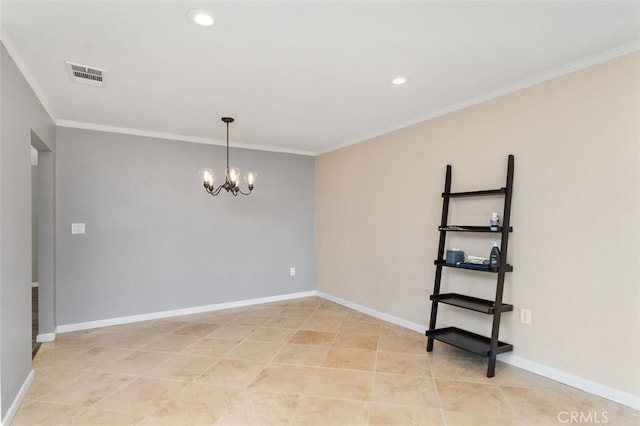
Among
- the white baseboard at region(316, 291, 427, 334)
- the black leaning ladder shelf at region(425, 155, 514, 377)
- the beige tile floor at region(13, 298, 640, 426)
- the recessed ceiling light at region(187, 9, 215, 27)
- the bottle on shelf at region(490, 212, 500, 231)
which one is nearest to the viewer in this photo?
the recessed ceiling light at region(187, 9, 215, 27)

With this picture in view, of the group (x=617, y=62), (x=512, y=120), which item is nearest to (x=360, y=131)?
(x=512, y=120)

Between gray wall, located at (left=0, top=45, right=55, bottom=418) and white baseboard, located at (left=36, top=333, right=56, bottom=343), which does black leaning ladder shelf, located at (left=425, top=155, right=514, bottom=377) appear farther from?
white baseboard, located at (left=36, top=333, right=56, bottom=343)

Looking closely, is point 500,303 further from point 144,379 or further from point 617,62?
point 144,379

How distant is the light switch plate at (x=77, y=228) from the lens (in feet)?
13.1

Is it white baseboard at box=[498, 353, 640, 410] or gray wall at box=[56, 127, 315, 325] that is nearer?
white baseboard at box=[498, 353, 640, 410]

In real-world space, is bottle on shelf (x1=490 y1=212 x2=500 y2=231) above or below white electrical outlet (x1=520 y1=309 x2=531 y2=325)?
above

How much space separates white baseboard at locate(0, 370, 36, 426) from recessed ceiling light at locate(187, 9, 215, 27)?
8.70ft

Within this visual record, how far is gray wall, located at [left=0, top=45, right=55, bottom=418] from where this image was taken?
2.10 metres

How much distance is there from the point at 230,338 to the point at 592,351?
10.6ft

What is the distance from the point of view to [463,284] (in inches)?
134

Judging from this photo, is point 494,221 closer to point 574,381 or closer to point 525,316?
point 525,316

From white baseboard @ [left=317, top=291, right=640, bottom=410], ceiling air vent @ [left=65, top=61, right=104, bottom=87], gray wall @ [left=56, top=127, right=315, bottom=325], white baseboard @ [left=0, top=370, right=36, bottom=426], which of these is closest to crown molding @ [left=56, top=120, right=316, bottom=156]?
gray wall @ [left=56, top=127, right=315, bottom=325]

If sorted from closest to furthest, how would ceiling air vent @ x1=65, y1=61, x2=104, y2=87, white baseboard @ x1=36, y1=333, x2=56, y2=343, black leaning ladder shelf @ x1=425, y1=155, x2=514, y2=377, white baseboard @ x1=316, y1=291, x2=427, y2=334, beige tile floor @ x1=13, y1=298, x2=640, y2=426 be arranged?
beige tile floor @ x1=13, y1=298, x2=640, y2=426
ceiling air vent @ x1=65, y1=61, x2=104, y2=87
black leaning ladder shelf @ x1=425, y1=155, x2=514, y2=377
white baseboard @ x1=36, y1=333, x2=56, y2=343
white baseboard @ x1=316, y1=291, x2=427, y2=334

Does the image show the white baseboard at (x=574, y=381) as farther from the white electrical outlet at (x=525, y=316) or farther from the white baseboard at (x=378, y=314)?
the white baseboard at (x=378, y=314)
